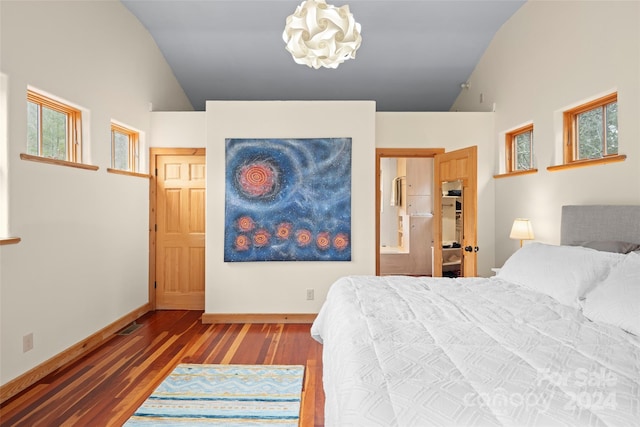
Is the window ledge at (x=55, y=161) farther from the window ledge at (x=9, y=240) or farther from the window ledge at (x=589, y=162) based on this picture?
the window ledge at (x=589, y=162)

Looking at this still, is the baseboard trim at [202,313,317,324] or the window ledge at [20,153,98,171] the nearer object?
the window ledge at [20,153,98,171]

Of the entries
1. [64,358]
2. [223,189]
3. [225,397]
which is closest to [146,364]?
[64,358]

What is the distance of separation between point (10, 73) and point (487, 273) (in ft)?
15.8

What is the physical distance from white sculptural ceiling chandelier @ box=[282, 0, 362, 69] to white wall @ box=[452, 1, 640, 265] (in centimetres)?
197

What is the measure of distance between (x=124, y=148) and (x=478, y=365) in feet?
13.5

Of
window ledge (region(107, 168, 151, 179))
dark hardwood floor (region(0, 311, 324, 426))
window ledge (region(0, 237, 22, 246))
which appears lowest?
dark hardwood floor (region(0, 311, 324, 426))

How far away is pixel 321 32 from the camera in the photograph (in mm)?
1867

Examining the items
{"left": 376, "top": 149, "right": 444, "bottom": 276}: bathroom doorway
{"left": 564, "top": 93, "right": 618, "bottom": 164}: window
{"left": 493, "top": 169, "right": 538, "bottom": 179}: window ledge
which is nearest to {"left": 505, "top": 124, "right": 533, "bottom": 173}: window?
{"left": 493, "top": 169, "right": 538, "bottom": 179}: window ledge

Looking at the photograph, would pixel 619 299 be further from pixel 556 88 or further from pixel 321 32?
pixel 556 88

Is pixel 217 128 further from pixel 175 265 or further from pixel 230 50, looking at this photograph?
pixel 175 265

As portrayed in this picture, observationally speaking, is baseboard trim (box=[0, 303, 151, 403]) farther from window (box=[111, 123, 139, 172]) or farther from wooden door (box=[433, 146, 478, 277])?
wooden door (box=[433, 146, 478, 277])

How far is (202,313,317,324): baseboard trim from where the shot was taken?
386cm

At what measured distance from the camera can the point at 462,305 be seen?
1886 millimetres

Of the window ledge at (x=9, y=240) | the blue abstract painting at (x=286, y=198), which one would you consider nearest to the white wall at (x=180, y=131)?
the blue abstract painting at (x=286, y=198)
